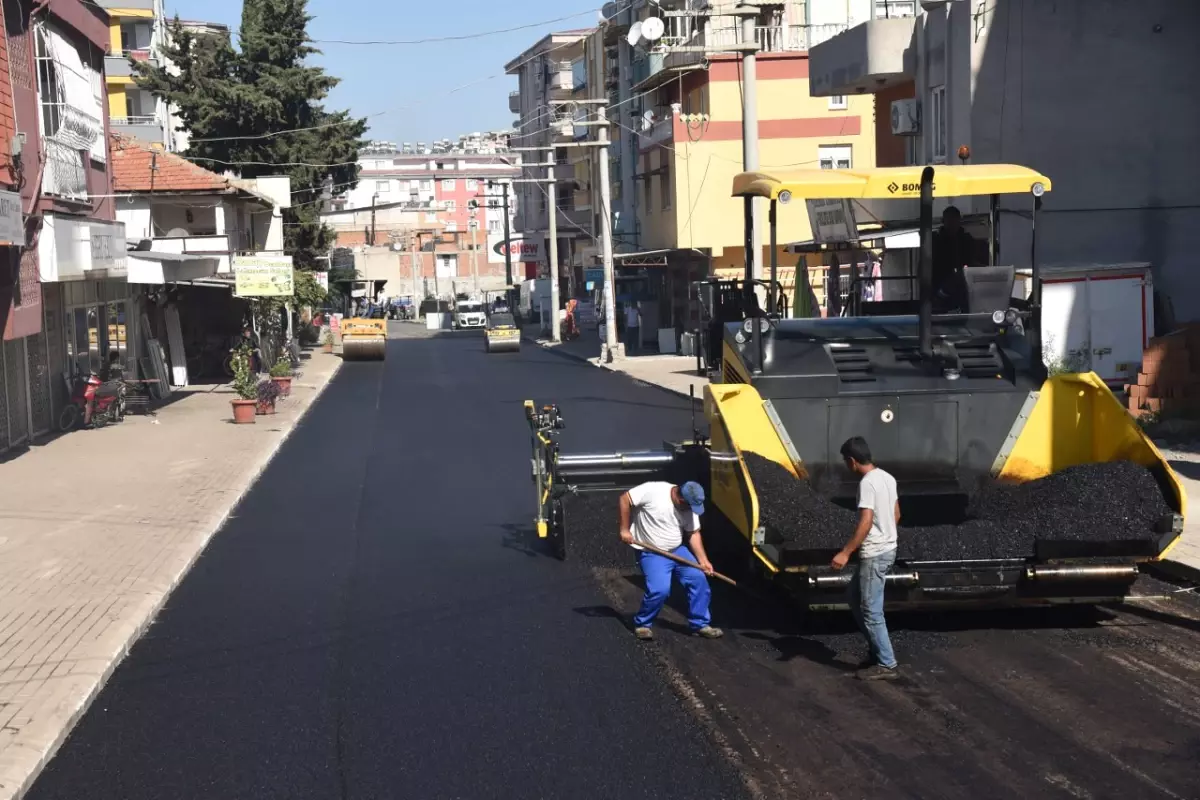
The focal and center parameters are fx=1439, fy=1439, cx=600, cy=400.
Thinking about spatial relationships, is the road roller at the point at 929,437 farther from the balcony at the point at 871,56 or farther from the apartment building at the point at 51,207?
the balcony at the point at 871,56

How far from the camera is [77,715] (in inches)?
305

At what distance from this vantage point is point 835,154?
47188 mm

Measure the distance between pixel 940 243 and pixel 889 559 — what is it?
11.8 feet

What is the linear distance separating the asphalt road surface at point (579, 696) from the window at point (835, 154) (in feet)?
120

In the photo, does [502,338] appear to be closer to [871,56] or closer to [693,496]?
[871,56]

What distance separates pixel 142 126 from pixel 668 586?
54.4m

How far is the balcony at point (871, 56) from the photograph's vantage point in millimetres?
26297

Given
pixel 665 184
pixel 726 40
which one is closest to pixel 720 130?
pixel 665 184

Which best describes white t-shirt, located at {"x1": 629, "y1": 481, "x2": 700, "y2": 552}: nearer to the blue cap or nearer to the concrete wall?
the blue cap

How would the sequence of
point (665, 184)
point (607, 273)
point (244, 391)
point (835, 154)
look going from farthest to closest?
point (665, 184) < point (835, 154) < point (607, 273) < point (244, 391)

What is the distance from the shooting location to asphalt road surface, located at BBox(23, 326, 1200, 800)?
643 centimetres

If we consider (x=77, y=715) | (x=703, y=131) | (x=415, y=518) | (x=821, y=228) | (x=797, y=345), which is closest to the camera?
(x=77, y=715)

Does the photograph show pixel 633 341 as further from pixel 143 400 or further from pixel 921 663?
pixel 921 663

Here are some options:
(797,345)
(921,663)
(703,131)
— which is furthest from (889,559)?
(703,131)
